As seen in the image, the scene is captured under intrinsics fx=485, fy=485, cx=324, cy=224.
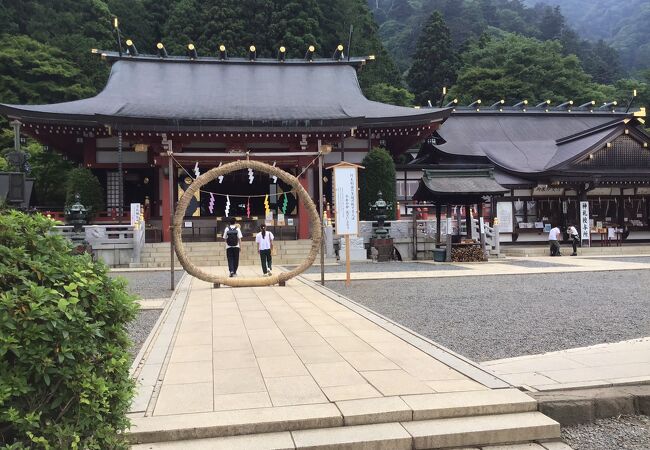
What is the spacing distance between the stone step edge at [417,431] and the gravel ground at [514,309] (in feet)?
5.21

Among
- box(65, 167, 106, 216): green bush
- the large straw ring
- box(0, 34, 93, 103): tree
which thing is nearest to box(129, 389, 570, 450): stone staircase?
the large straw ring

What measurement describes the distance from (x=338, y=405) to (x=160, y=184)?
20304 millimetres

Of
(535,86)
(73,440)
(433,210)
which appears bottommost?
(73,440)

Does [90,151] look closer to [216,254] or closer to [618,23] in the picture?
[216,254]

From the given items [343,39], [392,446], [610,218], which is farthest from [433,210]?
[343,39]

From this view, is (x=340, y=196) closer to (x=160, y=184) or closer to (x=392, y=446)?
(x=392, y=446)

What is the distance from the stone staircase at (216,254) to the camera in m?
17.5

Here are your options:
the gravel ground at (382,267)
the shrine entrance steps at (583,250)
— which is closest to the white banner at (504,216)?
the shrine entrance steps at (583,250)

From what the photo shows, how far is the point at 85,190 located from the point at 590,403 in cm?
1940

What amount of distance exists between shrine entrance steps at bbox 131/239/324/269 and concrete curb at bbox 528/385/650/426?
1399cm

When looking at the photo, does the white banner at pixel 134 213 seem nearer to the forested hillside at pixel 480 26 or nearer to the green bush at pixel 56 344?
the green bush at pixel 56 344

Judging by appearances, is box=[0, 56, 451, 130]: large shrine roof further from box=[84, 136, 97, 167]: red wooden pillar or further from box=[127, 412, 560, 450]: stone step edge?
box=[127, 412, 560, 450]: stone step edge

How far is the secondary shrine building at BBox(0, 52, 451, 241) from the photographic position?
19.4m

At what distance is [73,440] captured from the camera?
233 centimetres
